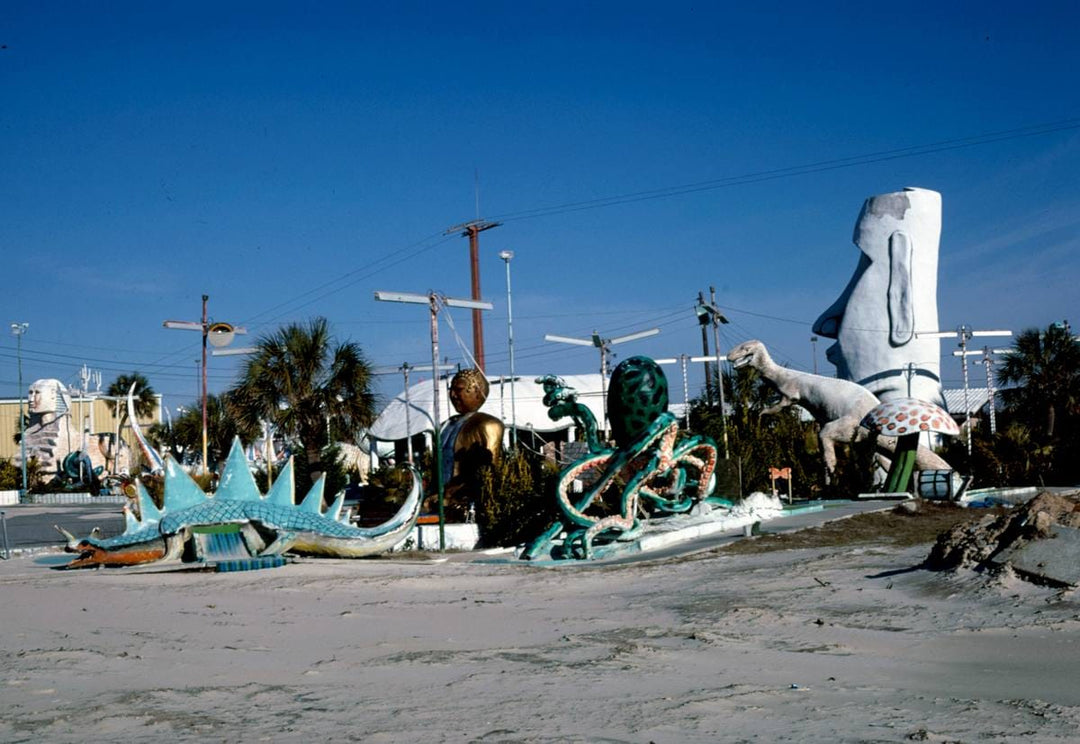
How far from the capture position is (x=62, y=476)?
187 ft

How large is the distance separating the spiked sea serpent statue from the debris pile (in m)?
7.09

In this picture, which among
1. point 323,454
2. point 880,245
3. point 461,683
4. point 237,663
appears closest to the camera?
point 461,683

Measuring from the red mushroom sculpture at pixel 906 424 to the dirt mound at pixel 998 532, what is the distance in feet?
35.1

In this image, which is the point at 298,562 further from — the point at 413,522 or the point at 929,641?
the point at 929,641

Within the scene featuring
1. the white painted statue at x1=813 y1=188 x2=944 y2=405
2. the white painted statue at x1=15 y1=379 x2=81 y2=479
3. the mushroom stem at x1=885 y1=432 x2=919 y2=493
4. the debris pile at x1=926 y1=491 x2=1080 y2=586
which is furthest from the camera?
the white painted statue at x1=15 y1=379 x2=81 y2=479

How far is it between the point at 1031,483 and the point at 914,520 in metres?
13.8

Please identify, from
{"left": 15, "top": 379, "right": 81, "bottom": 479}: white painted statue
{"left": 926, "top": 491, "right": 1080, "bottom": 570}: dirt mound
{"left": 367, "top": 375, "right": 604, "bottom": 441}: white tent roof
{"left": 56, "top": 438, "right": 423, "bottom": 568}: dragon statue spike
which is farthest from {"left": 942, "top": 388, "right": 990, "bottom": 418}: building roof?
{"left": 926, "top": 491, "right": 1080, "bottom": 570}: dirt mound

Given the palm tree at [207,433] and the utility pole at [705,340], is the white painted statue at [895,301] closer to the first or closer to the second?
the utility pole at [705,340]

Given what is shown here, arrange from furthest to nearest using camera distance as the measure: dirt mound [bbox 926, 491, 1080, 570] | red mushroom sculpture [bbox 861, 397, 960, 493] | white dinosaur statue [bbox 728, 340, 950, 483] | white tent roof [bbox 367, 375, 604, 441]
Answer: white tent roof [bbox 367, 375, 604, 441]
white dinosaur statue [bbox 728, 340, 950, 483]
red mushroom sculpture [bbox 861, 397, 960, 493]
dirt mound [bbox 926, 491, 1080, 570]

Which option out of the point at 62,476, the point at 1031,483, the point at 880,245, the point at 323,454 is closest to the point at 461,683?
the point at 323,454

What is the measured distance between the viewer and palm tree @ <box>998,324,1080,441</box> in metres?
38.6

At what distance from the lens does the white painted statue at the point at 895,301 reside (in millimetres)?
42188

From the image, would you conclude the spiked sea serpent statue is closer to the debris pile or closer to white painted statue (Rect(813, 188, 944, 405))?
the debris pile

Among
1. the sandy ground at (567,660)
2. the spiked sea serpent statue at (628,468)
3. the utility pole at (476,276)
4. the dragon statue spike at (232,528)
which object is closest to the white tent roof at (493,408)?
the utility pole at (476,276)
